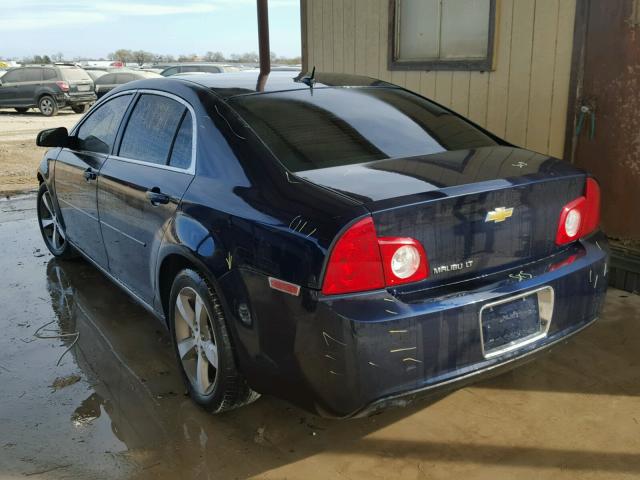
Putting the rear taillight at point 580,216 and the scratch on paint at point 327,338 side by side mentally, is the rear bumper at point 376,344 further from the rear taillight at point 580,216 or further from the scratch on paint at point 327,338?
the rear taillight at point 580,216

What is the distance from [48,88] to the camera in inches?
812

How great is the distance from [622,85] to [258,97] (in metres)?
2.59

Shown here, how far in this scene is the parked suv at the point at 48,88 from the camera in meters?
20.6

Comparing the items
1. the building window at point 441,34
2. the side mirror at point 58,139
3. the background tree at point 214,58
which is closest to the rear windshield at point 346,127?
the side mirror at point 58,139

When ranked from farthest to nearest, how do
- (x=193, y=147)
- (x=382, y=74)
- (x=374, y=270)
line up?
1. (x=382, y=74)
2. (x=193, y=147)
3. (x=374, y=270)

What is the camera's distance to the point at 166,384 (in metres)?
3.35

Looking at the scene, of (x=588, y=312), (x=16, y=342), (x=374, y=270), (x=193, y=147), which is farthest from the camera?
(x=16, y=342)

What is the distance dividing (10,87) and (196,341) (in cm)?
2163

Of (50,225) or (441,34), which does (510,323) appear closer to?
(441,34)

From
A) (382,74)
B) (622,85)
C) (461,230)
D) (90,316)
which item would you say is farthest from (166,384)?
(382,74)

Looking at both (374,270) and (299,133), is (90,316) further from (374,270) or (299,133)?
(374,270)

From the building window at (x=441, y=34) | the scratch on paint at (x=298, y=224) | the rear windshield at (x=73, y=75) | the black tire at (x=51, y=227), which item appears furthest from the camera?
the rear windshield at (x=73, y=75)

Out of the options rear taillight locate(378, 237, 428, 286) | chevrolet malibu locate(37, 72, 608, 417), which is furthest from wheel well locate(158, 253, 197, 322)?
rear taillight locate(378, 237, 428, 286)

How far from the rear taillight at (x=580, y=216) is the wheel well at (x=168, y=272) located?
64.6 inches
